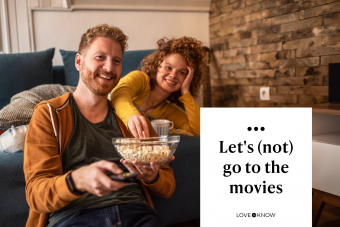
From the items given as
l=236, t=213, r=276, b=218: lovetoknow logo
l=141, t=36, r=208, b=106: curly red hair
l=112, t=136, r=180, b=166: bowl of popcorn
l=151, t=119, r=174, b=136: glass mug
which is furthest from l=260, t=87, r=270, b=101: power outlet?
l=112, t=136, r=180, b=166: bowl of popcorn

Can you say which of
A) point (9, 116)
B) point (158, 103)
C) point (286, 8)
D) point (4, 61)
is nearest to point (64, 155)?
point (9, 116)

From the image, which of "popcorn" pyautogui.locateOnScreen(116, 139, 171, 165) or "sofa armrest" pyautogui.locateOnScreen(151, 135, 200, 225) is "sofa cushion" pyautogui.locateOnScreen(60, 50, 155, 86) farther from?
"popcorn" pyautogui.locateOnScreen(116, 139, 171, 165)

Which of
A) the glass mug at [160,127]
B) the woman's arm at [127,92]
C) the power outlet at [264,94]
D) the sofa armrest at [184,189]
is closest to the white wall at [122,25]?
the power outlet at [264,94]

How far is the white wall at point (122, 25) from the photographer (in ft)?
7.88

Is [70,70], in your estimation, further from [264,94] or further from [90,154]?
[264,94]

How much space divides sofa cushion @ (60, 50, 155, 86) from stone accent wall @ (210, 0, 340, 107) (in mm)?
861

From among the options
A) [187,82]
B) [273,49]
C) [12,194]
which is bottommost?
[12,194]

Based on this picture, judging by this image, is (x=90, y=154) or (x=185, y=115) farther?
(x=185, y=115)

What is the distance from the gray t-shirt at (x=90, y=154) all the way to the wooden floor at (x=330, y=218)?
3.57 feet

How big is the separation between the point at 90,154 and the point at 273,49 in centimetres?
168

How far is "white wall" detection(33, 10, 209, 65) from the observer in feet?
7.88

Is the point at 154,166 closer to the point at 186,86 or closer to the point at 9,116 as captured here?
the point at 9,116

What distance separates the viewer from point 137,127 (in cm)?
104

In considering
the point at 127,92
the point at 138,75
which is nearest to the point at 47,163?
the point at 127,92
